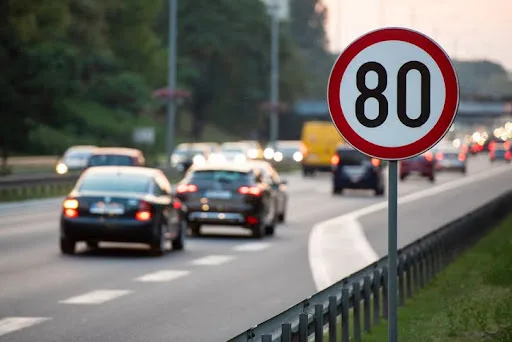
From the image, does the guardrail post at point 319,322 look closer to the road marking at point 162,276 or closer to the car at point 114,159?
the road marking at point 162,276

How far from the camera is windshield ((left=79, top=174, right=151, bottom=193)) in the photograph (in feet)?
84.0

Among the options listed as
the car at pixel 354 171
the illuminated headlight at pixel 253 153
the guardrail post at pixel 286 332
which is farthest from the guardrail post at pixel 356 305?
the illuminated headlight at pixel 253 153

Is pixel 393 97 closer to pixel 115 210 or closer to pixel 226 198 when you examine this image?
pixel 115 210

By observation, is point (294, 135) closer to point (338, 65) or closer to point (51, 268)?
point (51, 268)

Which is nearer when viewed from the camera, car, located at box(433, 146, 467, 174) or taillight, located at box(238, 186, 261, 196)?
taillight, located at box(238, 186, 261, 196)

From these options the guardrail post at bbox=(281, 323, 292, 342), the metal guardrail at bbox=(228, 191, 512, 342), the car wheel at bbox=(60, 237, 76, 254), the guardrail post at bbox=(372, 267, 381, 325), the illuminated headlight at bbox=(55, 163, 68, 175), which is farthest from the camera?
the illuminated headlight at bbox=(55, 163, 68, 175)

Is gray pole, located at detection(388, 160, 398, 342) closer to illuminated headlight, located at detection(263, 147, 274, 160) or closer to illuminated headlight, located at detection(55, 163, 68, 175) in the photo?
illuminated headlight, located at detection(55, 163, 68, 175)

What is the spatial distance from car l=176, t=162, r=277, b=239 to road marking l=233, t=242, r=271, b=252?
97 centimetres

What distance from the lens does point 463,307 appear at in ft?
51.5

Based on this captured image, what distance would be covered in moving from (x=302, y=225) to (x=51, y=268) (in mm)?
14750

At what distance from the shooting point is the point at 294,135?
551 ft

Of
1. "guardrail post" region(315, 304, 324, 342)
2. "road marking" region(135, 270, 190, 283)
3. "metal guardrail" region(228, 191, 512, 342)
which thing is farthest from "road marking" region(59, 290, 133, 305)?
"guardrail post" region(315, 304, 324, 342)

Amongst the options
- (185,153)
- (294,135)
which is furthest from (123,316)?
(294,135)

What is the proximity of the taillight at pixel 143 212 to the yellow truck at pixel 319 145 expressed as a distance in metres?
51.6
